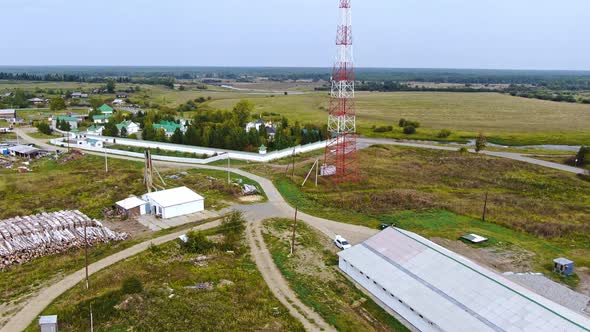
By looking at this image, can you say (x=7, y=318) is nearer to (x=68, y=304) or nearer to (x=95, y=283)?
(x=68, y=304)

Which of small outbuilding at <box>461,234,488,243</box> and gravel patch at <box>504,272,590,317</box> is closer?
gravel patch at <box>504,272,590,317</box>

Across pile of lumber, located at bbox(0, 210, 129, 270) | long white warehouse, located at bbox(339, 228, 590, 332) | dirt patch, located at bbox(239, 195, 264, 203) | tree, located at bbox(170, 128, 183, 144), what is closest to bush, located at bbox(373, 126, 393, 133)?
tree, located at bbox(170, 128, 183, 144)

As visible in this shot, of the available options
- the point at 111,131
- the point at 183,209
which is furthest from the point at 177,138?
the point at 183,209

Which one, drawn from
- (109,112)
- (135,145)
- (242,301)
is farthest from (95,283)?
(109,112)

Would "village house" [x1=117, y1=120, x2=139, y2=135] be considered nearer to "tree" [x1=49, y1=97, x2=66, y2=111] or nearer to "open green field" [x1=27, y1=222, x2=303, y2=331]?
"tree" [x1=49, y1=97, x2=66, y2=111]

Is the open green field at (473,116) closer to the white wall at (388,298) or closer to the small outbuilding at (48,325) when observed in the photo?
the white wall at (388,298)

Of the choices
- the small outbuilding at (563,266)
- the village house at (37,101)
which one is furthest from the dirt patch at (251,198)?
the village house at (37,101)
